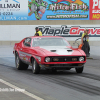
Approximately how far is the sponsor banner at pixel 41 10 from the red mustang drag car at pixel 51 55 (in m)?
24.8

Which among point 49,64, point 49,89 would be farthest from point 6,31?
point 49,89

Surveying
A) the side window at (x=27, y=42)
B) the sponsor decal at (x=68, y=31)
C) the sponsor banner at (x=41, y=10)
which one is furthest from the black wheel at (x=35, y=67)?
the sponsor banner at (x=41, y=10)

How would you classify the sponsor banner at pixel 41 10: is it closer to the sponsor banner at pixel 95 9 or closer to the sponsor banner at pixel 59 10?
the sponsor banner at pixel 59 10

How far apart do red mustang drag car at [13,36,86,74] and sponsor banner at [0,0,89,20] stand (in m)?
24.8

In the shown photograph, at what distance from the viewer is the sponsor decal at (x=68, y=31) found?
36031 millimetres

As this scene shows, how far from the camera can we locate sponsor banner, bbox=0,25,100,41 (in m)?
36.1

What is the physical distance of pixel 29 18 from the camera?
3672 centimetres

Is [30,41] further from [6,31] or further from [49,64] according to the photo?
[6,31]

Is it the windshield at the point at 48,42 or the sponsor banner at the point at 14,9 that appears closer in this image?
the windshield at the point at 48,42

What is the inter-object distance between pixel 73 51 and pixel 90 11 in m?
26.0

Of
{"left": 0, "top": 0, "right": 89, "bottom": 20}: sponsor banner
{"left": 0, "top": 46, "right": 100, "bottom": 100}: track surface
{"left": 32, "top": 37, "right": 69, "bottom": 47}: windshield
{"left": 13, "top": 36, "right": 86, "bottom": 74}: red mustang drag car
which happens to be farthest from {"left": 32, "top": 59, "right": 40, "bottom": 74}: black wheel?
{"left": 0, "top": 0, "right": 89, "bottom": 20}: sponsor banner

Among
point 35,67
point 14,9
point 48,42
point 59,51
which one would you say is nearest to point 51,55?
point 59,51

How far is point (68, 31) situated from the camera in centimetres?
3650

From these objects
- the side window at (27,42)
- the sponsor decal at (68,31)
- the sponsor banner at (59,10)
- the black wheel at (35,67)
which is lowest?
the sponsor decal at (68,31)
